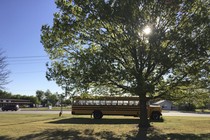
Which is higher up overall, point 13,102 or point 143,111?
point 13,102

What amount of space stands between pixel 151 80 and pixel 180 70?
7.27ft

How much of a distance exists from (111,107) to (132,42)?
1625cm

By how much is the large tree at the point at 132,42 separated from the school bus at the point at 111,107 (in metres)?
10.5

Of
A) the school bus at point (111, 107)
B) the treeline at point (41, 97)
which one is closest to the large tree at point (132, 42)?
the school bus at point (111, 107)

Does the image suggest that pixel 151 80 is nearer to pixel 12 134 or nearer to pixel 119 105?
pixel 12 134

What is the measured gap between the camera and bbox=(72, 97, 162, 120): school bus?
33719 mm

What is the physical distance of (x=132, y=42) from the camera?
20094mm

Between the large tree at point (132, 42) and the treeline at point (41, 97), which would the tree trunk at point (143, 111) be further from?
the treeline at point (41, 97)

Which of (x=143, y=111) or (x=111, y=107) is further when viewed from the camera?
(x=111, y=107)

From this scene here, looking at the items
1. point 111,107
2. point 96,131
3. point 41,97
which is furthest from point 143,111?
point 41,97

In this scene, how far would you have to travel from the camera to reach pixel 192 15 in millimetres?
20094

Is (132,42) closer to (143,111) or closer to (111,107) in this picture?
(143,111)

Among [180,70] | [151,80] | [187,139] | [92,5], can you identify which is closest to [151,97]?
[151,80]

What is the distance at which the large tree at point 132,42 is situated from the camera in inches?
741
